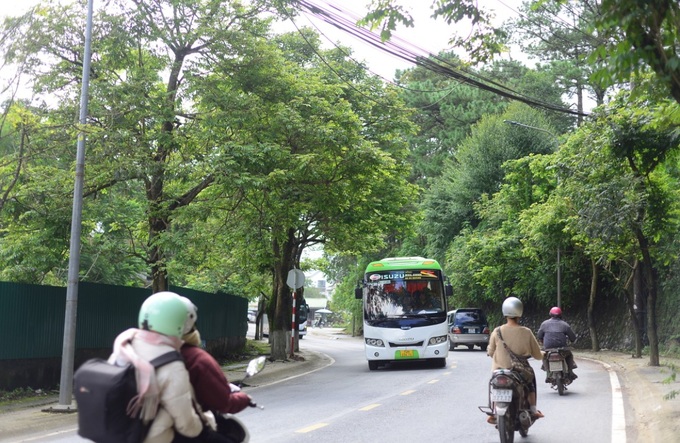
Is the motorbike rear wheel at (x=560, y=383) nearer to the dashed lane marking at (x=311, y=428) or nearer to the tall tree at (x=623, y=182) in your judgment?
the dashed lane marking at (x=311, y=428)

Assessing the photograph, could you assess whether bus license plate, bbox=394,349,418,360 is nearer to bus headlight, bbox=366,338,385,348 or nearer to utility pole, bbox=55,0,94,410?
bus headlight, bbox=366,338,385,348

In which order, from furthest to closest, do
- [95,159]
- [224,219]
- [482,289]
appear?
[482,289] < [224,219] < [95,159]

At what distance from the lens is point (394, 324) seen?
2220 cm

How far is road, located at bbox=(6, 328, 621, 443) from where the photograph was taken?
1037 centimetres

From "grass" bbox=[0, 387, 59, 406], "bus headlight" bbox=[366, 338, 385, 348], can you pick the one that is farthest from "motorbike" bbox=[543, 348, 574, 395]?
"grass" bbox=[0, 387, 59, 406]

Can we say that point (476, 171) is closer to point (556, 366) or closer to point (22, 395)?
point (556, 366)

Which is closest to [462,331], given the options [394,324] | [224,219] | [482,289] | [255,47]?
[482,289]

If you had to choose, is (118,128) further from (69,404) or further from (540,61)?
(540,61)

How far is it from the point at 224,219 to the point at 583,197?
30.6 ft

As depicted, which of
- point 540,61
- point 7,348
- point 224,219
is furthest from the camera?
point 540,61

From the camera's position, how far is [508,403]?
29.1ft

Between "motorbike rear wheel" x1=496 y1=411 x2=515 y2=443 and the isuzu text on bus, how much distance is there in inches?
515

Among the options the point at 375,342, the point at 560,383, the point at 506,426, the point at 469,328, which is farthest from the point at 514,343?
the point at 469,328

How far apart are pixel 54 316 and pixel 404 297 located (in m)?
9.60
